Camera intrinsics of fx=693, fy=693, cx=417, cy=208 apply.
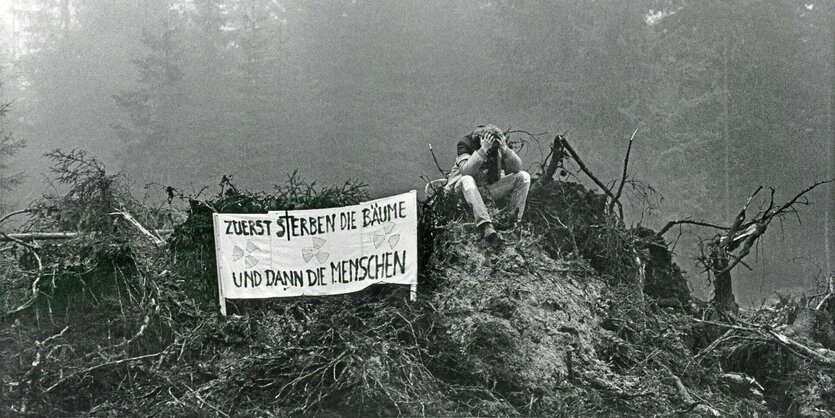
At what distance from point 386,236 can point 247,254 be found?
110cm

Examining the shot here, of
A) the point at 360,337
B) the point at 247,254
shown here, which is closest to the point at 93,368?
the point at 247,254

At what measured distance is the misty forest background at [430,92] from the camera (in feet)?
76.6

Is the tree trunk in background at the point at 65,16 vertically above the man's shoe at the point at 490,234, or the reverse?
the tree trunk in background at the point at 65,16

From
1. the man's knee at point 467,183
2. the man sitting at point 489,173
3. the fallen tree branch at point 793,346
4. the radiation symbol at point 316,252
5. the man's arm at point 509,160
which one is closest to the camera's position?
the radiation symbol at point 316,252

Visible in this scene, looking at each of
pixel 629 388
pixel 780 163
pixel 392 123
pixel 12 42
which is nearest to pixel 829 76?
pixel 780 163

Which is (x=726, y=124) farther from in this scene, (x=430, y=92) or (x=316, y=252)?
(x=316, y=252)

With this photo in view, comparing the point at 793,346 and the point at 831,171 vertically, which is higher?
the point at 831,171

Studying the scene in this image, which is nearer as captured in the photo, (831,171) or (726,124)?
(831,171)

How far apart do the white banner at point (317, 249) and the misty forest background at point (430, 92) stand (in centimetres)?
1667

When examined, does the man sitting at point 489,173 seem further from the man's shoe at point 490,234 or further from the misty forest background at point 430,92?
the misty forest background at point 430,92

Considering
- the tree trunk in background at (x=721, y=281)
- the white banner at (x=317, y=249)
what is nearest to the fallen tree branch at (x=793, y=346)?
the tree trunk in background at (x=721, y=281)

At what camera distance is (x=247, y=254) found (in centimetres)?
539

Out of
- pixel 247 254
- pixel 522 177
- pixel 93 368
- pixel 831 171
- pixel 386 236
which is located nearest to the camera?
pixel 93 368

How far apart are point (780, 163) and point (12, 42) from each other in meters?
30.0
